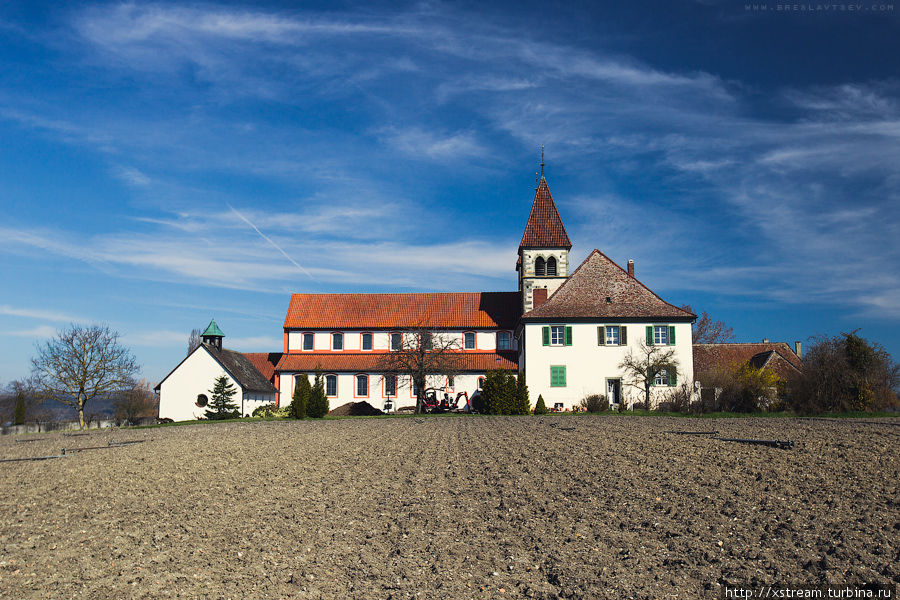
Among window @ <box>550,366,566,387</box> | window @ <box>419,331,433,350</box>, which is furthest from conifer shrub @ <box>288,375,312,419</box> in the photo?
window @ <box>550,366,566,387</box>

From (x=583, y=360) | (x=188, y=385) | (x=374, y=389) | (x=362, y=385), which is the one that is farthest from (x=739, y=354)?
(x=188, y=385)

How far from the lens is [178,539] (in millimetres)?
9375

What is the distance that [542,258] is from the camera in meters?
46.4

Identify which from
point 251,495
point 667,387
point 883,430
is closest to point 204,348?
point 667,387

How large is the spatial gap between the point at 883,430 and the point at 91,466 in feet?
62.6

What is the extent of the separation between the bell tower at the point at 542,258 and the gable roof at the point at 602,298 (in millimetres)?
5159

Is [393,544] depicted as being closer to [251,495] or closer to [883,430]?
[251,495]

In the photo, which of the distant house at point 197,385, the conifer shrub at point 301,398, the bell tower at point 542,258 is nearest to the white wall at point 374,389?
the distant house at point 197,385

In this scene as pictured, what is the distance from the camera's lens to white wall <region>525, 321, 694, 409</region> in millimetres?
38375

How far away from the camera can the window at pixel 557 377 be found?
38594 millimetres

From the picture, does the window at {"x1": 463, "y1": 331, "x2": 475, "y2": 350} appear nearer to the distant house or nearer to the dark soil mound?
the dark soil mound

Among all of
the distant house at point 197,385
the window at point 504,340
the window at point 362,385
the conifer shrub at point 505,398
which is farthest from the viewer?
the window at point 504,340

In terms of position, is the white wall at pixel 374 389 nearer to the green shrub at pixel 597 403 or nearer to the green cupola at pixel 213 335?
the green cupola at pixel 213 335

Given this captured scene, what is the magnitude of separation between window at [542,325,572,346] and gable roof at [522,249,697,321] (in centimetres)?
67
